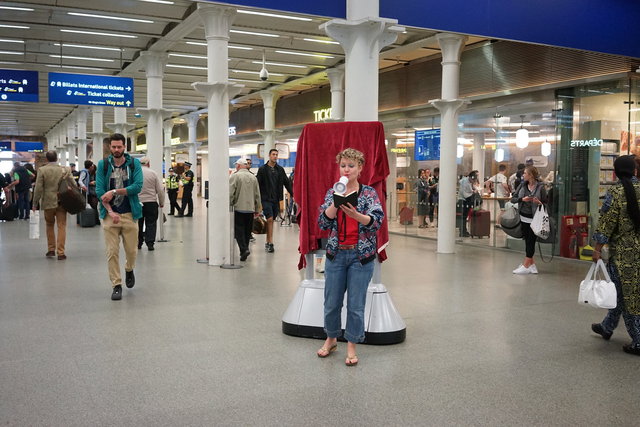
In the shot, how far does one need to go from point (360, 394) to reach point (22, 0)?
32.9 feet

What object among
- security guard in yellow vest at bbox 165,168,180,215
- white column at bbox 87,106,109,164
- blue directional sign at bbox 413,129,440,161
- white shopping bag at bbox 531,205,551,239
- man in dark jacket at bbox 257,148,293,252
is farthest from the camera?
white column at bbox 87,106,109,164

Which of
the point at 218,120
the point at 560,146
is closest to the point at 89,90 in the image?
the point at 218,120

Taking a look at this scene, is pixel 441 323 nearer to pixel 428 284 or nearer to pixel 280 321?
pixel 280 321

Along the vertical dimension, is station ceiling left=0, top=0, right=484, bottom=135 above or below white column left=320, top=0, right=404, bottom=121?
above

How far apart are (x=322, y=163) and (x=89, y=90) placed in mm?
11755

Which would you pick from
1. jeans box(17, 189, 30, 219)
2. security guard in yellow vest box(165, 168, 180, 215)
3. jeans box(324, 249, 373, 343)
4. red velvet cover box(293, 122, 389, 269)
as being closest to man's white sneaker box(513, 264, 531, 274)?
red velvet cover box(293, 122, 389, 269)

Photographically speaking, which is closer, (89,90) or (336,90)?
(89,90)

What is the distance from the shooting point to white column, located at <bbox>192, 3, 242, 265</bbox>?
992 cm

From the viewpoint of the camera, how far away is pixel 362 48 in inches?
249

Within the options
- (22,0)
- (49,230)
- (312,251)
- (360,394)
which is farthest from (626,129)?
(22,0)

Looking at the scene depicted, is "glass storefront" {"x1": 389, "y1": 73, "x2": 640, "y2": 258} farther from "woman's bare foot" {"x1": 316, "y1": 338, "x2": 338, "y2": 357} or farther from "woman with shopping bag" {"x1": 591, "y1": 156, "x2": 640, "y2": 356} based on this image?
"woman's bare foot" {"x1": 316, "y1": 338, "x2": 338, "y2": 357}

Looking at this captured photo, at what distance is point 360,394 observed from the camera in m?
4.08

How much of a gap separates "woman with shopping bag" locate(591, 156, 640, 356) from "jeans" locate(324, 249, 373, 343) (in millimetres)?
2137

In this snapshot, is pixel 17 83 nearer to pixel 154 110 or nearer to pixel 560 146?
pixel 154 110
